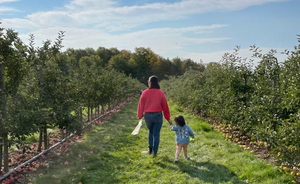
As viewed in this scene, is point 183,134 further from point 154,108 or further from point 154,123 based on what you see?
point 154,108

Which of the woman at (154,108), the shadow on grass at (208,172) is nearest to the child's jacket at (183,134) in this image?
the woman at (154,108)

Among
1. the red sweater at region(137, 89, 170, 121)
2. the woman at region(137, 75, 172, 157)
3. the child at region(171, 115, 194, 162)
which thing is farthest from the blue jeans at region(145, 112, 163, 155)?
the child at region(171, 115, 194, 162)

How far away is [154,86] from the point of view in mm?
6734

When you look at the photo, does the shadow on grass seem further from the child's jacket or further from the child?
the child's jacket

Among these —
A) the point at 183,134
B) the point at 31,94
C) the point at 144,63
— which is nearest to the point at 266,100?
the point at 183,134

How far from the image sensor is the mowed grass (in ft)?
17.5

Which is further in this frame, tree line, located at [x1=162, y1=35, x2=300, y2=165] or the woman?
the woman

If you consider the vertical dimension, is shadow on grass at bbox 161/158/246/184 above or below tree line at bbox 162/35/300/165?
below

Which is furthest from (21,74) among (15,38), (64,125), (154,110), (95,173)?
(154,110)

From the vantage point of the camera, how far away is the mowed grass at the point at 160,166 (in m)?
5.34

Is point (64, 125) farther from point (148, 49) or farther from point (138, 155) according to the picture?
point (148, 49)

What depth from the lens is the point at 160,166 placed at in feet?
20.2

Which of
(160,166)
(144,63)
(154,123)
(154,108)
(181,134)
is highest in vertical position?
(144,63)

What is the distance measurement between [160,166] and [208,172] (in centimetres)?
107
